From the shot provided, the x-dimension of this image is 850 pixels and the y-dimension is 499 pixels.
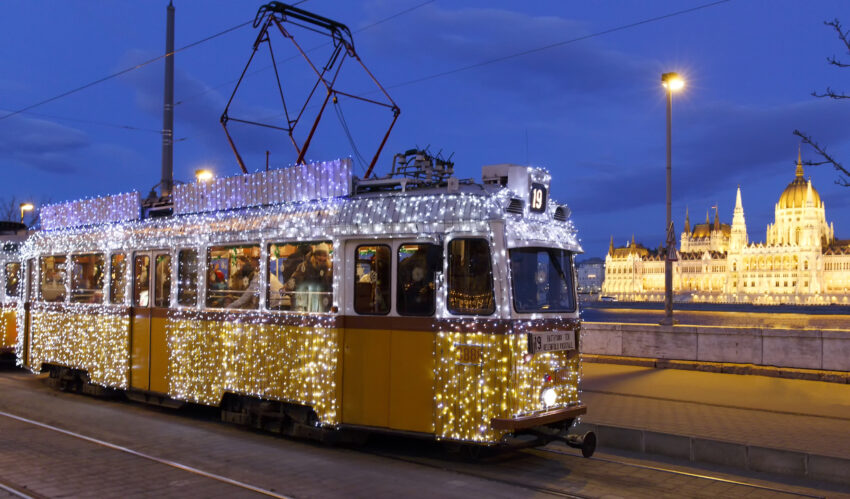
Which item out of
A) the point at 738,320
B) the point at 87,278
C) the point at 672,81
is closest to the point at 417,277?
the point at 87,278

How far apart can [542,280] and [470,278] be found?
94cm

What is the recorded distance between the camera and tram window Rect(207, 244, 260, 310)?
406 inches

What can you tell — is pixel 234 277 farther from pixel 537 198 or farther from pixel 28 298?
pixel 28 298

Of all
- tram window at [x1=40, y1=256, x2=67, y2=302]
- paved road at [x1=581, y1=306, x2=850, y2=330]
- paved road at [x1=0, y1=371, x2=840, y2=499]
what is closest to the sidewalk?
paved road at [x1=0, y1=371, x2=840, y2=499]

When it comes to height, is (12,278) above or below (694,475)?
above

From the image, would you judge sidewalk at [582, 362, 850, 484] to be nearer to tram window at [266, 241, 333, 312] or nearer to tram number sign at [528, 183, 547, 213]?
tram number sign at [528, 183, 547, 213]

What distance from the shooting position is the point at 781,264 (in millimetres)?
173875

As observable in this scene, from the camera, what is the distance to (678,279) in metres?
194

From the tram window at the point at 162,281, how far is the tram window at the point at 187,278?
33 centimetres

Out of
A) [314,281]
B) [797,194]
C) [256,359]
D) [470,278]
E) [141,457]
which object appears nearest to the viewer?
[470,278]

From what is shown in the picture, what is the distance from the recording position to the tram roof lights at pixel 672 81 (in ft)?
66.2

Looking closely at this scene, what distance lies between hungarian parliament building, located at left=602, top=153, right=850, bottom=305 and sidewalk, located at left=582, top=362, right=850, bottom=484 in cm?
15224

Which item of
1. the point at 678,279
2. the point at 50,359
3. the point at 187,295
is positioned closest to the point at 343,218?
the point at 187,295

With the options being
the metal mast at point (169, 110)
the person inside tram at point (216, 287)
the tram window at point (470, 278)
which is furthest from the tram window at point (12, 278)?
the tram window at point (470, 278)
